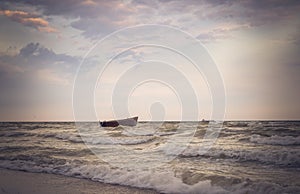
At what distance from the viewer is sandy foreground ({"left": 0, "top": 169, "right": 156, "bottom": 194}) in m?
8.30

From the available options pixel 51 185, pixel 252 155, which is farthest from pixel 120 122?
pixel 51 185

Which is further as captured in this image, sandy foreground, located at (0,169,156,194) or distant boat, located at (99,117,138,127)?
distant boat, located at (99,117,138,127)

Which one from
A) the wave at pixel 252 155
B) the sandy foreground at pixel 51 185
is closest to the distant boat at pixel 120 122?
the wave at pixel 252 155

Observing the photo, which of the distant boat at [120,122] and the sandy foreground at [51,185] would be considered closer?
the sandy foreground at [51,185]

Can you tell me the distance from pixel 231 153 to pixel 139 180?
22.6 ft

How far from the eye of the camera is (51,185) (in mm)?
9086

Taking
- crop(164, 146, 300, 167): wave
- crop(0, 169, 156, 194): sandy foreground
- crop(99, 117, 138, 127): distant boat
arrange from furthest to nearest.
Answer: crop(99, 117, 138, 127): distant boat
crop(164, 146, 300, 167): wave
crop(0, 169, 156, 194): sandy foreground

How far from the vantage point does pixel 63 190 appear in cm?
834

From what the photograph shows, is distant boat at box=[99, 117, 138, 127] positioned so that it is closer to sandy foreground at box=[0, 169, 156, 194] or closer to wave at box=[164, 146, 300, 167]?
wave at box=[164, 146, 300, 167]

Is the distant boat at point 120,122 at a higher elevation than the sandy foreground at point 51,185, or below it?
higher

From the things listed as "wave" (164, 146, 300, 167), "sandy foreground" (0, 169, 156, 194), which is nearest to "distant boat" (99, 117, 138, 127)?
"wave" (164, 146, 300, 167)

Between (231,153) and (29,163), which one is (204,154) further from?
(29,163)

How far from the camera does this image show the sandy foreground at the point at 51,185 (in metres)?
8.30

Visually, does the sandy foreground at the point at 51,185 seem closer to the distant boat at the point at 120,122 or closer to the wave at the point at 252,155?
the wave at the point at 252,155
